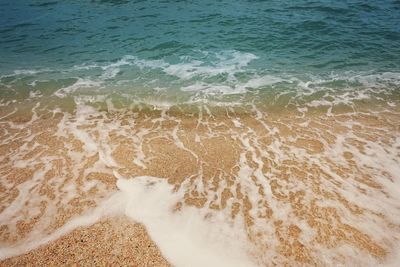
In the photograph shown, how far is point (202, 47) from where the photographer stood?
12.9 meters

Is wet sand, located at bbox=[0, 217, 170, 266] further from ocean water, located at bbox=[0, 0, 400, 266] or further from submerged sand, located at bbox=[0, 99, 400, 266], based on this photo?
ocean water, located at bbox=[0, 0, 400, 266]

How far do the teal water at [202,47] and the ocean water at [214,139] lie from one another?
0.10 m

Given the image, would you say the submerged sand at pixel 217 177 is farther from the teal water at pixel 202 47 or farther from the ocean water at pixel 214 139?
the teal water at pixel 202 47

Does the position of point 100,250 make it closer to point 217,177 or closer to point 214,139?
point 217,177

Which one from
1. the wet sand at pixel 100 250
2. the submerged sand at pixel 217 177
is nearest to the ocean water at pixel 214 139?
the submerged sand at pixel 217 177

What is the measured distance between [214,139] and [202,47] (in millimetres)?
7365

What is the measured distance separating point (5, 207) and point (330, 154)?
645 centimetres

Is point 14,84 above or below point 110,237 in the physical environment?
below

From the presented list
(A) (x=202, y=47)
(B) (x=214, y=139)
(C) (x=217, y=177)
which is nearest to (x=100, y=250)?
(C) (x=217, y=177)

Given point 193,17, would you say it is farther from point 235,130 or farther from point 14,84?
point 235,130

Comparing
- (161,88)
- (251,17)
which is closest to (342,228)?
(161,88)

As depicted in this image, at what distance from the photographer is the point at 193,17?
52.9 ft

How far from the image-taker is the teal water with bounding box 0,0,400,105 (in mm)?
10000

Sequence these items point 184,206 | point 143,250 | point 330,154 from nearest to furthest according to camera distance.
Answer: point 143,250
point 184,206
point 330,154
